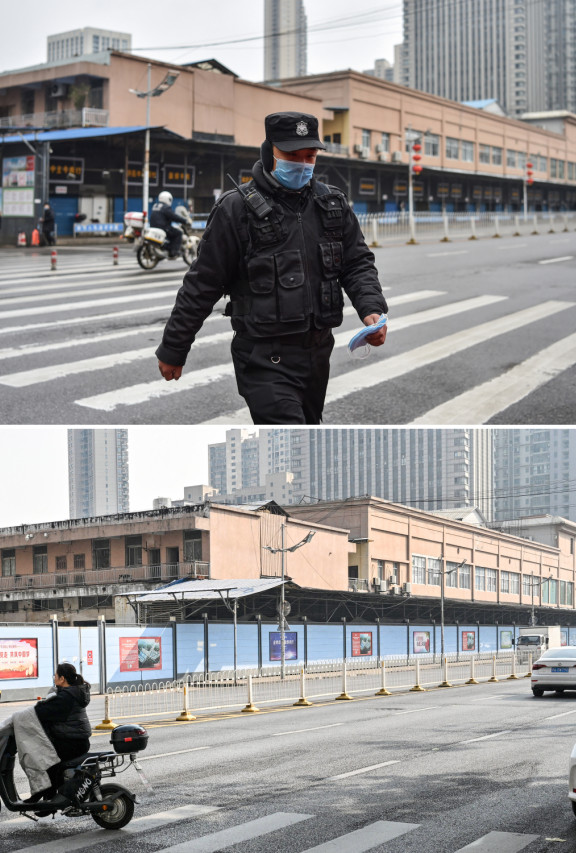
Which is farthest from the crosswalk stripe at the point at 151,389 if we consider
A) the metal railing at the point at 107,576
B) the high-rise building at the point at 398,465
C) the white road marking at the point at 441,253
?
the high-rise building at the point at 398,465

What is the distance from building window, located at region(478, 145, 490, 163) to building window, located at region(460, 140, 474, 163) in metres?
1.16

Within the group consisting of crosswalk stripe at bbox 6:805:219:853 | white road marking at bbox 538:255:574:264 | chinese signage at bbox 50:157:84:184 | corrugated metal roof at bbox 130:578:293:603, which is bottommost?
corrugated metal roof at bbox 130:578:293:603

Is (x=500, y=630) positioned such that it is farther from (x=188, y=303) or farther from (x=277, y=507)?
(x=188, y=303)

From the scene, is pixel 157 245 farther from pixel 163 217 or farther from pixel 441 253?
pixel 441 253

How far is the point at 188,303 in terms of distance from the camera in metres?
6.07

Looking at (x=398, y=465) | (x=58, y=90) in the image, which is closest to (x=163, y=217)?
(x=58, y=90)

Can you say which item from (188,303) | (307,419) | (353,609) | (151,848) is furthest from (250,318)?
(353,609)

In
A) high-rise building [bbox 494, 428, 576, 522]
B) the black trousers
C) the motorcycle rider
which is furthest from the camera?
high-rise building [bbox 494, 428, 576, 522]

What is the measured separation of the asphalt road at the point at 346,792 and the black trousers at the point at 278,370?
9.30ft

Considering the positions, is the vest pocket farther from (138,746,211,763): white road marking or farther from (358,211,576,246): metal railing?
(358,211,576,246): metal railing

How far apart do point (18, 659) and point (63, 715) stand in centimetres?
2244

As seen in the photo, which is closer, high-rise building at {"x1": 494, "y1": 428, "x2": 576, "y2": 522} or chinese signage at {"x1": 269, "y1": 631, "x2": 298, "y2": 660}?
chinese signage at {"x1": 269, "y1": 631, "x2": 298, "y2": 660}

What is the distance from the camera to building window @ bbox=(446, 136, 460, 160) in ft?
287

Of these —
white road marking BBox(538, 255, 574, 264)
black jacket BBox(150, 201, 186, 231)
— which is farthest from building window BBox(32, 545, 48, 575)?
white road marking BBox(538, 255, 574, 264)
